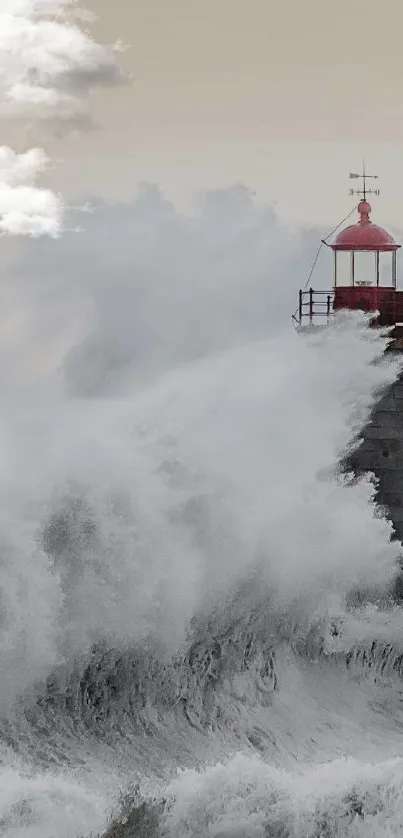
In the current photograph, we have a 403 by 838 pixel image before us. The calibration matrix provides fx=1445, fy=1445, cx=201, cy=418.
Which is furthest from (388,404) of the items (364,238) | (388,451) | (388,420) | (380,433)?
(364,238)

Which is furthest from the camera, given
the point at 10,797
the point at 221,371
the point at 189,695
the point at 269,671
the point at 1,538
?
the point at 221,371

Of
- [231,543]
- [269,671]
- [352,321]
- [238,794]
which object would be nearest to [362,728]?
[269,671]

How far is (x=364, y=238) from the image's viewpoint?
15930 mm

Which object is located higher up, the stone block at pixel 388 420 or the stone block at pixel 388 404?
the stone block at pixel 388 404

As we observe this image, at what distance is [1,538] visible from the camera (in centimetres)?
1220

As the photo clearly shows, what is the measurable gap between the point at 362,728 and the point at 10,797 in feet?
15.4

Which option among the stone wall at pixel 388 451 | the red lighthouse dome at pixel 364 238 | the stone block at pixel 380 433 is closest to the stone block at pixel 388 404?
the stone wall at pixel 388 451

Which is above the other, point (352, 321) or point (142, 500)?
point (352, 321)

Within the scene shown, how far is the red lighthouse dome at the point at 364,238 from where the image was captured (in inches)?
626

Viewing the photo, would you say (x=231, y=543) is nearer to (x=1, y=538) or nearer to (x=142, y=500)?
(x=142, y=500)

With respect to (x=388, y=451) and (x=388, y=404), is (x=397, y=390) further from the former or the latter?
(x=388, y=451)

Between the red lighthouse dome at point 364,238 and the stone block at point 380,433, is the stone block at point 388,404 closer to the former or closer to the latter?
the stone block at point 380,433

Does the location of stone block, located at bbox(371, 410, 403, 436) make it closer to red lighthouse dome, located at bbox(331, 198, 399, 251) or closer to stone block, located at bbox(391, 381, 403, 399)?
stone block, located at bbox(391, 381, 403, 399)

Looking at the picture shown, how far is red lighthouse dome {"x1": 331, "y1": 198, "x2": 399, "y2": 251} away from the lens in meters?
15.9
